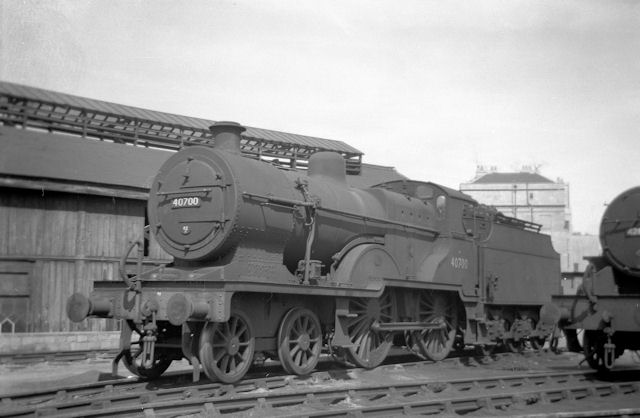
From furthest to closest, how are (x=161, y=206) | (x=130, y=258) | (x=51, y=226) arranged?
1. (x=130, y=258)
2. (x=51, y=226)
3. (x=161, y=206)

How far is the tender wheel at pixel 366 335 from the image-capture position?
1126cm

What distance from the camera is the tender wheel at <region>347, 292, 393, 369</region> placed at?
11.3 m

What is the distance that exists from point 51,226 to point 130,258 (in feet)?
7.21

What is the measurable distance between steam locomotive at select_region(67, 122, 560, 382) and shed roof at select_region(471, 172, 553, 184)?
60.4 meters

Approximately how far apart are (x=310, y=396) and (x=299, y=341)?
1.69m

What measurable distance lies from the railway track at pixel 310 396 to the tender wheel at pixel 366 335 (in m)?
0.54

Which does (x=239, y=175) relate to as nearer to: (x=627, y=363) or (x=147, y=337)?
(x=147, y=337)

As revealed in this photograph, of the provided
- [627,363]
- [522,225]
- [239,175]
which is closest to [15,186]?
A: [239,175]

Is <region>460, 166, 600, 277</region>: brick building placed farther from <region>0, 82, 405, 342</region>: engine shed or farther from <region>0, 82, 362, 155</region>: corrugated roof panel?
<region>0, 82, 405, 342</region>: engine shed

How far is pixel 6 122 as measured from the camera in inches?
633

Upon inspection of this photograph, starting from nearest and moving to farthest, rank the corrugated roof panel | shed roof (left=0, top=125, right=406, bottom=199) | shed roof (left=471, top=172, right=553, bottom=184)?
shed roof (left=0, top=125, right=406, bottom=199) < the corrugated roof panel < shed roof (left=471, top=172, right=553, bottom=184)

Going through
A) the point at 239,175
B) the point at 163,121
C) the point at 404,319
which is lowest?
the point at 404,319

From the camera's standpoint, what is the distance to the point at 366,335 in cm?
1153

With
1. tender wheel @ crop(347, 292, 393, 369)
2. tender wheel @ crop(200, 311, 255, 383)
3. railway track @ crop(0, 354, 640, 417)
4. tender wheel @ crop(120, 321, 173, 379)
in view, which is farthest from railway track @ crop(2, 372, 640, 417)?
tender wheel @ crop(347, 292, 393, 369)
